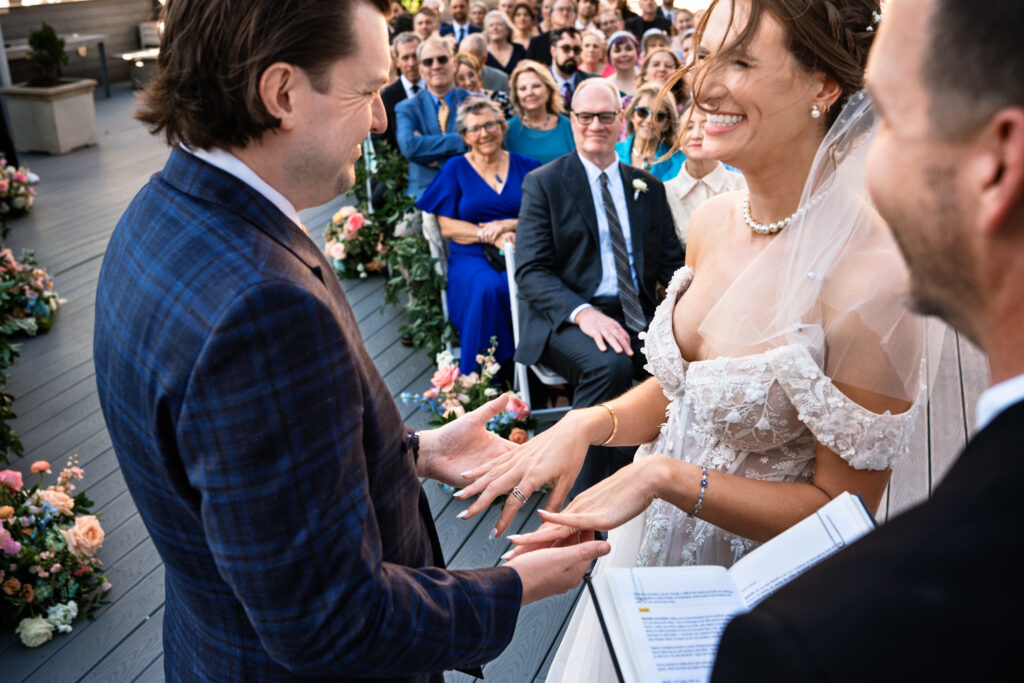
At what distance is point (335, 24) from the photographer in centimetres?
101

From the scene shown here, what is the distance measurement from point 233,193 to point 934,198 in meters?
0.80

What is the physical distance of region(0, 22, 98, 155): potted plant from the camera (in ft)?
31.3

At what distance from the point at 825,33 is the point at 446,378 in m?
2.61

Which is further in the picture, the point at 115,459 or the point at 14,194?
the point at 14,194

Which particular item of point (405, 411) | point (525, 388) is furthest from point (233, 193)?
point (405, 411)

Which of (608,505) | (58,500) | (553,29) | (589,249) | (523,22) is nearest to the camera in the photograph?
(608,505)

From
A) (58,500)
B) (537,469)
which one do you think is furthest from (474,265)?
(537,469)

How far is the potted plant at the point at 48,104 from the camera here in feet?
31.3

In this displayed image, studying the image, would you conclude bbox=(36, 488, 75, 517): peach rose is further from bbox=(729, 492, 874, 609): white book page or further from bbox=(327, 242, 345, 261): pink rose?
bbox=(327, 242, 345, 261): pink rose

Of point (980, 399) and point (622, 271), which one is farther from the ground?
point (980, 399)

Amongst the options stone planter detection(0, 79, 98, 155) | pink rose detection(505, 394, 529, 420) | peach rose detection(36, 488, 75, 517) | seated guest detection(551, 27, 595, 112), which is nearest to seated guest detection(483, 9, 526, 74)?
seated guest detection(551, 27, 595, 112)

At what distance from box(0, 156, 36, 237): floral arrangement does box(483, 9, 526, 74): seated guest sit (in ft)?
16.3

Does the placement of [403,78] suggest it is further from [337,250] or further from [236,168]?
[236,168]

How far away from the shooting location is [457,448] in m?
1.60
